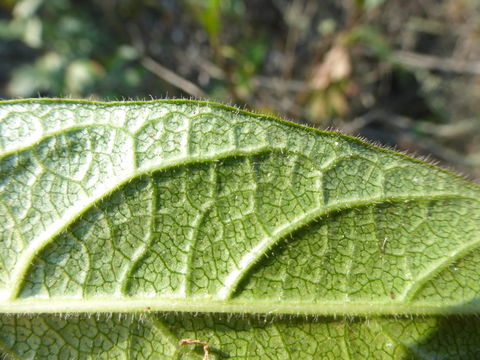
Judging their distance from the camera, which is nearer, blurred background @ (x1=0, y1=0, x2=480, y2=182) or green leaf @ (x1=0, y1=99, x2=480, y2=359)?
green leaf @ (x1=0, y1=99, x2=480, y2=359)

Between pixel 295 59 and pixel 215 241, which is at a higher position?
pixel 295 59

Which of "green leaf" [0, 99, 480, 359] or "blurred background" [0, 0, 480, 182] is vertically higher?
"blurred background" [0, 0, 480, 182]

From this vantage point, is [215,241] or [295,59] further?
[295,59]

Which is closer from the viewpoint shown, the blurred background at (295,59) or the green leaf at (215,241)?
the green leaf at (215,241)

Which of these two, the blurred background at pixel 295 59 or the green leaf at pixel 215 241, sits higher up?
the blurred background at pixel 295 59
